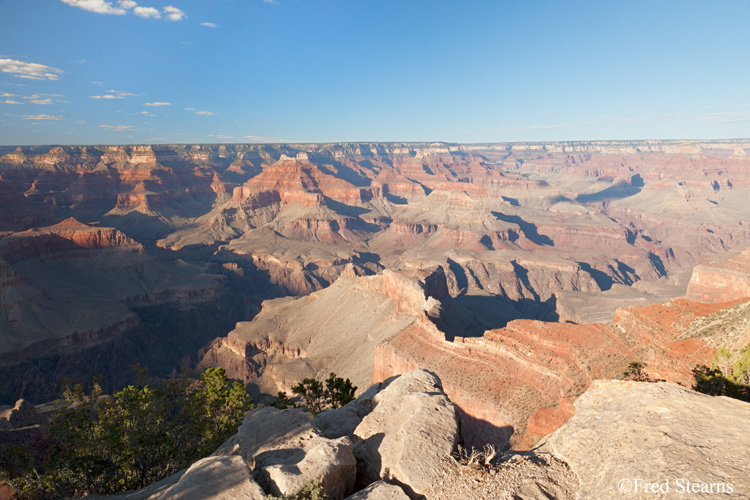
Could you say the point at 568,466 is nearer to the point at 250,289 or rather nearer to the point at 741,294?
the point at 741,294

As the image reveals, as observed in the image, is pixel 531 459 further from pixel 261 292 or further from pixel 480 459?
pixel 261 292

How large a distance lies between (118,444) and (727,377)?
36136mm

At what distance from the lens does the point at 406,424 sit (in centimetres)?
1902

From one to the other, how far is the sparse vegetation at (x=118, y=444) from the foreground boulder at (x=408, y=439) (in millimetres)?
12082

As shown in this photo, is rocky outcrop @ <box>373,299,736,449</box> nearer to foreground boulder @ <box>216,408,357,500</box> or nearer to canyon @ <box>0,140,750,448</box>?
canyon @ <box>0,140,750,448</box>

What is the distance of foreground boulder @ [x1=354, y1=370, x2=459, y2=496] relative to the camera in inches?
634

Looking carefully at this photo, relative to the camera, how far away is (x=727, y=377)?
22.3 m

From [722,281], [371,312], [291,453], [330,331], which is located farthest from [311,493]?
[722,281]

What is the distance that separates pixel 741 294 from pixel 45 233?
643 feet

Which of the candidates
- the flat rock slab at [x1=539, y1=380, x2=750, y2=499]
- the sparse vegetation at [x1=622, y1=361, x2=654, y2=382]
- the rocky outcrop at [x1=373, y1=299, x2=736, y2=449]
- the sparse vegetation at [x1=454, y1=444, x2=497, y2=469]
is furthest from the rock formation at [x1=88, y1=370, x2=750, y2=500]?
the rocky outcrop at [x1=373, y1=299, x2=736, y2=449]

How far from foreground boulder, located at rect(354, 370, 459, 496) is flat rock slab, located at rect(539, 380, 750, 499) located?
4.68 metres

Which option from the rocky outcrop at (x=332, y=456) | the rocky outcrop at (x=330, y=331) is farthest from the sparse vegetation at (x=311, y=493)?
the rocky outcrop at (x=330, y=331)

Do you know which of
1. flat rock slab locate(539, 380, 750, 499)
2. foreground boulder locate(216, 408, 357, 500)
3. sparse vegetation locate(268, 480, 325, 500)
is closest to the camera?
flat rock slab locate(539, 380, 750, 499)

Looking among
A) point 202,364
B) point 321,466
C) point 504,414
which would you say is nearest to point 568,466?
point 321,466
